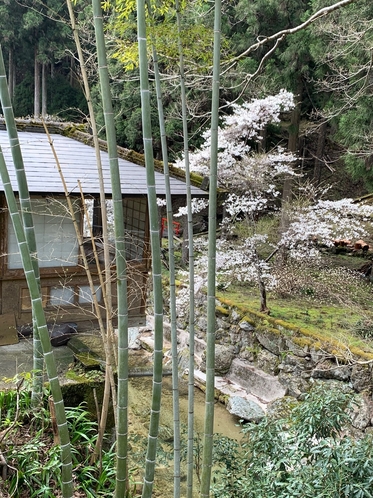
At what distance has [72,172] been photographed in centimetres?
570

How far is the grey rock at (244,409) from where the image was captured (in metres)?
7.64

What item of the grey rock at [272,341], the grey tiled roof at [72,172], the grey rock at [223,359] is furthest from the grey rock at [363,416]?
the grey tiled roof at [72,172]

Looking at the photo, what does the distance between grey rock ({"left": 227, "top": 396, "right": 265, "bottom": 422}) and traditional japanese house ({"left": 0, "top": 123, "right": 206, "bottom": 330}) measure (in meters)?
2.50

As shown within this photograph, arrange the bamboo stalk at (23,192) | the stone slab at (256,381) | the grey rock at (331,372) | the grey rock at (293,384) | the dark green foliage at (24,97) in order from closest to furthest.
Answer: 1. the bamboo stalk at (23,192)
2. the grey rock at (331,372)
3. the grey rock at (293,384)
4. the stone slab at (256,381)
5. the dark green foliage at (24,97)

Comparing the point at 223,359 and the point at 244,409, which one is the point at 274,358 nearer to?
the point at 223,359

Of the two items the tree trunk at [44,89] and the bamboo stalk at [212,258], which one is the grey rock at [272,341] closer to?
the bamboo stalk at [212,258]

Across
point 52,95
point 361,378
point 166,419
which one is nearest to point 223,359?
point 166,419

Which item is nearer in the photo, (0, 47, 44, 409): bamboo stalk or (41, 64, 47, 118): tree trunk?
(0, 47, 44, 409): bamboo stalk

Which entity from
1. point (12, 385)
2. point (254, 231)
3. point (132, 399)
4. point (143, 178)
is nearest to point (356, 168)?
point (254, 231)

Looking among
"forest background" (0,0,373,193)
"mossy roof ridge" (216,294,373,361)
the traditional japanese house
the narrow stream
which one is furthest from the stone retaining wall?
"forest background" (0,0,373,193)

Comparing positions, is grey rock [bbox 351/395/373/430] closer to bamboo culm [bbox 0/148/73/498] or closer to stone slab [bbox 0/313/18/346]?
stone slab [bbox 0/313/18/346]

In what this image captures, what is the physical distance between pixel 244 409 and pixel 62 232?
159 inches

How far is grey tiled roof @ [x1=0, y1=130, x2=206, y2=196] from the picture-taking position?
524 cm

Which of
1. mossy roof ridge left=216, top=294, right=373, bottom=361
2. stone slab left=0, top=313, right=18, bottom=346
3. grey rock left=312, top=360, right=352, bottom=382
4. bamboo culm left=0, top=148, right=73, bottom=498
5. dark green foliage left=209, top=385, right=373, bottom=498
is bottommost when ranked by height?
grey rock left=312, top=360, right=352, bottom=382
